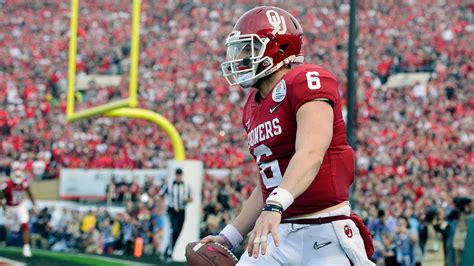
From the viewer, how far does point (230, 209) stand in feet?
51.2

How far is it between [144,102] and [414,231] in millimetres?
12557

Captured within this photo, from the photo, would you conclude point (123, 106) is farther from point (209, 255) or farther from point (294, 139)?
point (294, 139)

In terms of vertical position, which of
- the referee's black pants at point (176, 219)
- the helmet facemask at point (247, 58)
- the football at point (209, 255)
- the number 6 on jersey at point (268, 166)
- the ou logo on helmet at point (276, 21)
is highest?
the ou logo on helmet at point (276, 21)

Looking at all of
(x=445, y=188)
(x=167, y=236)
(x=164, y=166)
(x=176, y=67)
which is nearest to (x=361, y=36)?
(x=176, y=67)

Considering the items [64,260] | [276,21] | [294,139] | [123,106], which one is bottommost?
[64,260]

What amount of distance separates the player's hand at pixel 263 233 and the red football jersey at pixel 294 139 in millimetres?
377

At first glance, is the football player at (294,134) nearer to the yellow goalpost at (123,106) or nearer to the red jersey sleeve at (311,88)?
the red jersey sleeve at (311,88)

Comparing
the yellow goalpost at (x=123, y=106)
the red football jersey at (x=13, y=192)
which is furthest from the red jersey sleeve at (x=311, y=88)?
the red football jersey at (x=13, y=192)

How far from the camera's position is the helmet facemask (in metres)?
3.32

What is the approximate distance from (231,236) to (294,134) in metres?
0.61

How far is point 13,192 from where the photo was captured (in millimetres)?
14336

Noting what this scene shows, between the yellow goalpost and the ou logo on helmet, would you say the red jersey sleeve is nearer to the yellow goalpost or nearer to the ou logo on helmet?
the ou logo on helmet

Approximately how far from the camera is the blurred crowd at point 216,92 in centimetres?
1580

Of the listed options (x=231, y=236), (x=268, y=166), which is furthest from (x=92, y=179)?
(x=268, y=166)
